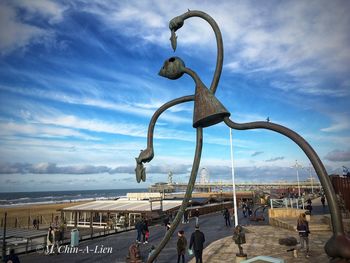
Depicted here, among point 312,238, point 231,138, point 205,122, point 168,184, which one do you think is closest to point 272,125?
point 205,122

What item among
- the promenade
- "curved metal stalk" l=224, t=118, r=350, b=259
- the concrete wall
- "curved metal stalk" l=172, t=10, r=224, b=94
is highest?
"curved metal stalk" l=172, t=10, r=224, b=94

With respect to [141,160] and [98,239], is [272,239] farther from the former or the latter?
[141,160]

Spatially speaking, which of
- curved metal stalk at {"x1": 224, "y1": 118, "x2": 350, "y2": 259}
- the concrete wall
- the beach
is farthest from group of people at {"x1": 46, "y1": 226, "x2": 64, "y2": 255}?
the concrete wall

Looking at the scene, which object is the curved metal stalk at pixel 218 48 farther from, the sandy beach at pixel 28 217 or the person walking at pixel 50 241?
the sandy beach at pixel 28 217

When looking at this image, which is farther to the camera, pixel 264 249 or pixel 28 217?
pixel 28 217

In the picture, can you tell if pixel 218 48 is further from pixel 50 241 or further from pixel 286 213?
pixel 286 213

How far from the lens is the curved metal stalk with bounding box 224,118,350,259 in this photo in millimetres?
2615

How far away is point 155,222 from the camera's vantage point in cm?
2611

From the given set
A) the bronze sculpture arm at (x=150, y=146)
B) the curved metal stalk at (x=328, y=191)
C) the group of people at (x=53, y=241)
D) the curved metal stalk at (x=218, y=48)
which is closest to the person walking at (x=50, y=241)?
the group of people at (x=53, y=241)

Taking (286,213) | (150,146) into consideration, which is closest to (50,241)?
(150,146)

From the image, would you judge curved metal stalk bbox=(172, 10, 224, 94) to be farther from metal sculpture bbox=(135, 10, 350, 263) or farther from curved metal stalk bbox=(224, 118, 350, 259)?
curved metal stalk bbox=(224, 118, 350, 259)

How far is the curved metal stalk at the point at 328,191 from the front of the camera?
8.58 ft

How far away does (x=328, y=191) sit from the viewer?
293 cm

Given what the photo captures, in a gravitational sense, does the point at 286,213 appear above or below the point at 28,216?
above
